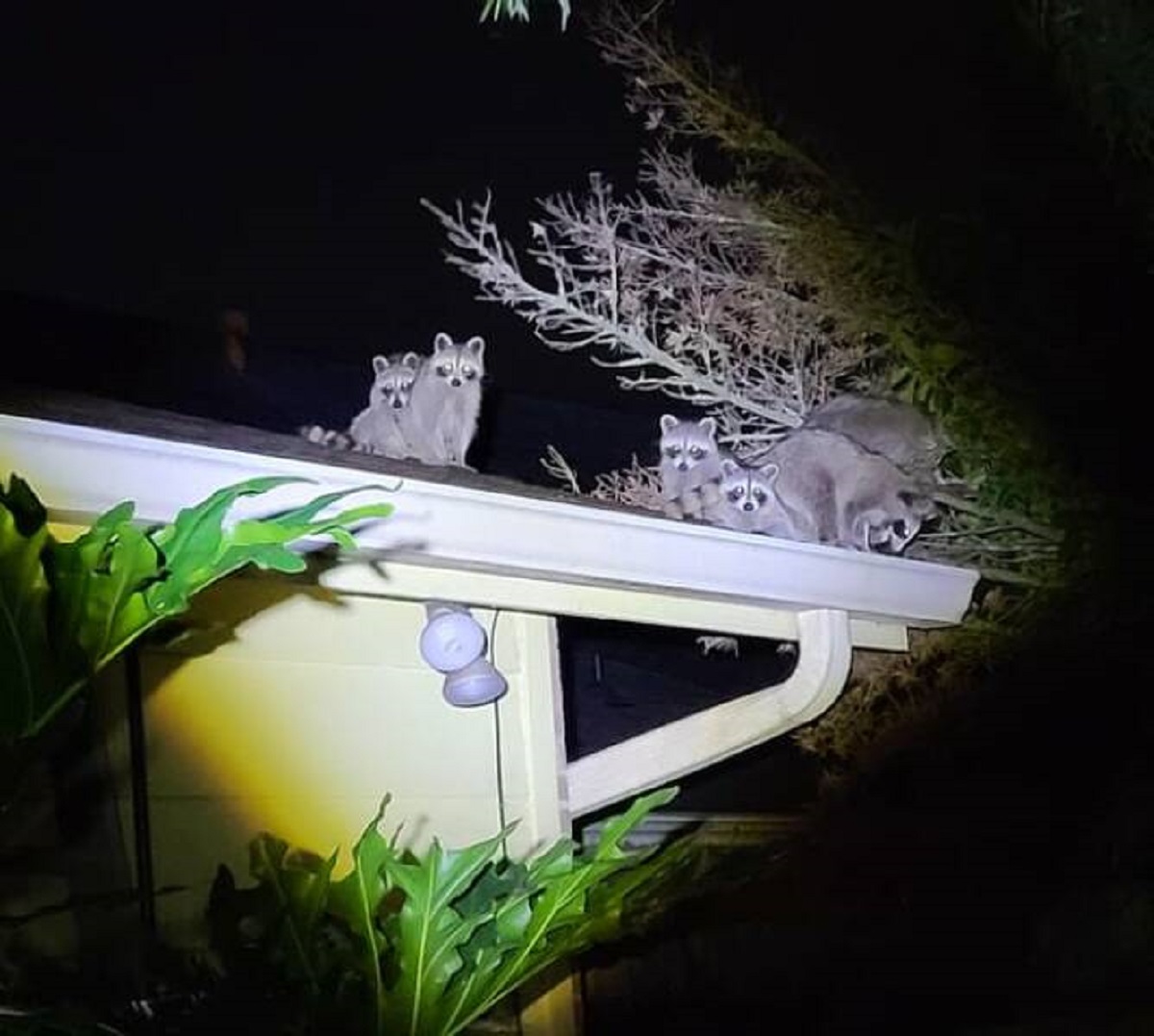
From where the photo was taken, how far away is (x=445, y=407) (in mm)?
2033

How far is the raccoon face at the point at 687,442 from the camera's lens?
227 centimetres

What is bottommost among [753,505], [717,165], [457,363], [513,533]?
[513,533]

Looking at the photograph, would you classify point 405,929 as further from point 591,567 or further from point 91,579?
point 591,567

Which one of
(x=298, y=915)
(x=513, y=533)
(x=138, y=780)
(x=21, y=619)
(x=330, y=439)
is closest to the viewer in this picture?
(x=21, y=619)

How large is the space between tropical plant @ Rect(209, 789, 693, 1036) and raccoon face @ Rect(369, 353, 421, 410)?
0.98 meters

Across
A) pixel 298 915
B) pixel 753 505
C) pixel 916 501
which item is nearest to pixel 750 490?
pixel 753 505

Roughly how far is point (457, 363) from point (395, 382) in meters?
0.09

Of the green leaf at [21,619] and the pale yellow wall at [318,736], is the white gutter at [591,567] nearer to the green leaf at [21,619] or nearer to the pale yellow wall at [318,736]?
the pale yellow wall at [318,736]

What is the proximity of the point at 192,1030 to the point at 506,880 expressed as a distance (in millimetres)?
295

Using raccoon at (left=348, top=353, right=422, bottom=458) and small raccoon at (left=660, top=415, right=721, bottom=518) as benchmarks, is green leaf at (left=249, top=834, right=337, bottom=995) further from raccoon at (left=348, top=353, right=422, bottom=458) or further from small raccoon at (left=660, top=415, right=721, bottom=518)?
small raccoon at (left=660, top=415, right=721, bottom=518)

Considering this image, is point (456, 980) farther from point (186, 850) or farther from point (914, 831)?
point (914, 831)

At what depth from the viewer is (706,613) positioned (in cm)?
163

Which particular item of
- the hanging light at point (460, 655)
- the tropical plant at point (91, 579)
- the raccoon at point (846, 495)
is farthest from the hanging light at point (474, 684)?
the raccoon at point (846, 495)

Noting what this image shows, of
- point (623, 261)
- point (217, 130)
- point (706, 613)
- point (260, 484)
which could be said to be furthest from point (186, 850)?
point (217, 130)
